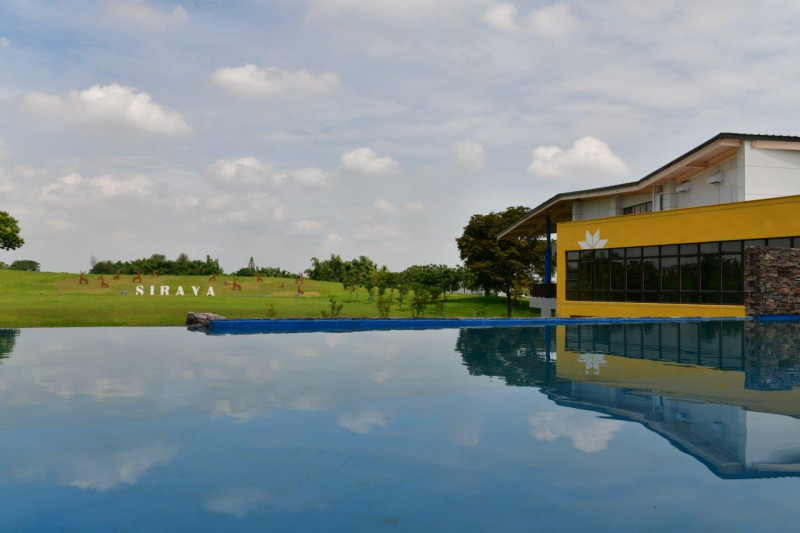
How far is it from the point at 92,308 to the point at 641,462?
40.3 metres

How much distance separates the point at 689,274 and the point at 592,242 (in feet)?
19.4

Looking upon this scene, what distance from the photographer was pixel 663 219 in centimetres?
2950

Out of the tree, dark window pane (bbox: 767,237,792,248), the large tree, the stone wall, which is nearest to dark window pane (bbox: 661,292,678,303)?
the stone wall

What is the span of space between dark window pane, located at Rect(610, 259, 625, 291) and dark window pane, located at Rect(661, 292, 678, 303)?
2.34m

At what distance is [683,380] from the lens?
9.16m

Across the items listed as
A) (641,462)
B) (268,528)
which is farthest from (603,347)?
(268,528)

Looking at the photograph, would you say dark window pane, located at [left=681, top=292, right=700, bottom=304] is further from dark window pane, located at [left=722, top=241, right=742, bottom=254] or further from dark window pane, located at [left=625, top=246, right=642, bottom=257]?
dark window pane, located at [left=625, top=246, right=642, bottom=257]

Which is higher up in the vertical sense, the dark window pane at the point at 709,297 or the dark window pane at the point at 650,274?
the dark window pane at the point at 650,274

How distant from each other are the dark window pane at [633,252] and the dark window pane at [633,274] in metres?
0.27

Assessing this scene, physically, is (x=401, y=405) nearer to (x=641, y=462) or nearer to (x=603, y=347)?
(x=641, y=462)

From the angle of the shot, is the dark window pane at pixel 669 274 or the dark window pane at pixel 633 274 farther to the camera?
the dark window pane at pixel 633 274

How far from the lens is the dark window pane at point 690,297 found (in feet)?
92.6

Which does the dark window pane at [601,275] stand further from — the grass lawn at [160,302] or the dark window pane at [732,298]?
the grass lawn at [160,302]

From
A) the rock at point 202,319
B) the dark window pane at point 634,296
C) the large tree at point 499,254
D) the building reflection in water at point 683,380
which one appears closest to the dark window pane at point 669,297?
the dark window pane at point 634,296
